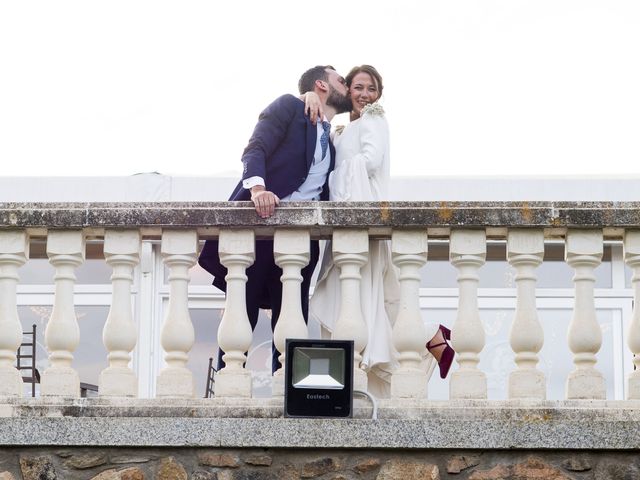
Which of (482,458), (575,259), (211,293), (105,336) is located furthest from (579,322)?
(211,293)

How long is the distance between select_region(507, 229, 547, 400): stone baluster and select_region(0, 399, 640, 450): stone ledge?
102mm

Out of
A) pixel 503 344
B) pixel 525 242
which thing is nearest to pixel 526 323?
pixel 525 242

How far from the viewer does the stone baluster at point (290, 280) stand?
18.3ft

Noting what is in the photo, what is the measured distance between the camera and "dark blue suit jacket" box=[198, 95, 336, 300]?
640cm

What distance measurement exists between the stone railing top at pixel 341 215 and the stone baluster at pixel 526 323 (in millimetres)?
71

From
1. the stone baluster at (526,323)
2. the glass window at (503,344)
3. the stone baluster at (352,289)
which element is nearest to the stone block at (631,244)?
the stone baluster at (526,323)

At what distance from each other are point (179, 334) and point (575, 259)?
1.59 m

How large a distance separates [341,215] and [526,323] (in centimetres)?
84

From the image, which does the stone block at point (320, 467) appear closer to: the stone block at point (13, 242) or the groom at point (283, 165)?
the groom at point (283, 165)

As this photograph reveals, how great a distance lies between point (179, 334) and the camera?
5559mm

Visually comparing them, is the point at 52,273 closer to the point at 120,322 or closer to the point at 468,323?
the point at 120,322

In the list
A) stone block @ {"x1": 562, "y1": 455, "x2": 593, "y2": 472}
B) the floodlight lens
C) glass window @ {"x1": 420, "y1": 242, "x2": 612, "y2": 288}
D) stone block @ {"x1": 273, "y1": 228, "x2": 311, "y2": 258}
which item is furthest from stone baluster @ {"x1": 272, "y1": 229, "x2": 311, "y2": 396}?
glass window @ {"x1": 420, "y1": 242, "x2": 612, "y2": 288}

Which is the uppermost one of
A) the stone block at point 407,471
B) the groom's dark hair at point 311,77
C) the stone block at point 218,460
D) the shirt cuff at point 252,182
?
the groom's dark hair at point 311,77

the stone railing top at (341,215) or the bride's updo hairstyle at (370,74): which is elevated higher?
the bride's updo hairstyle at (370,74)
